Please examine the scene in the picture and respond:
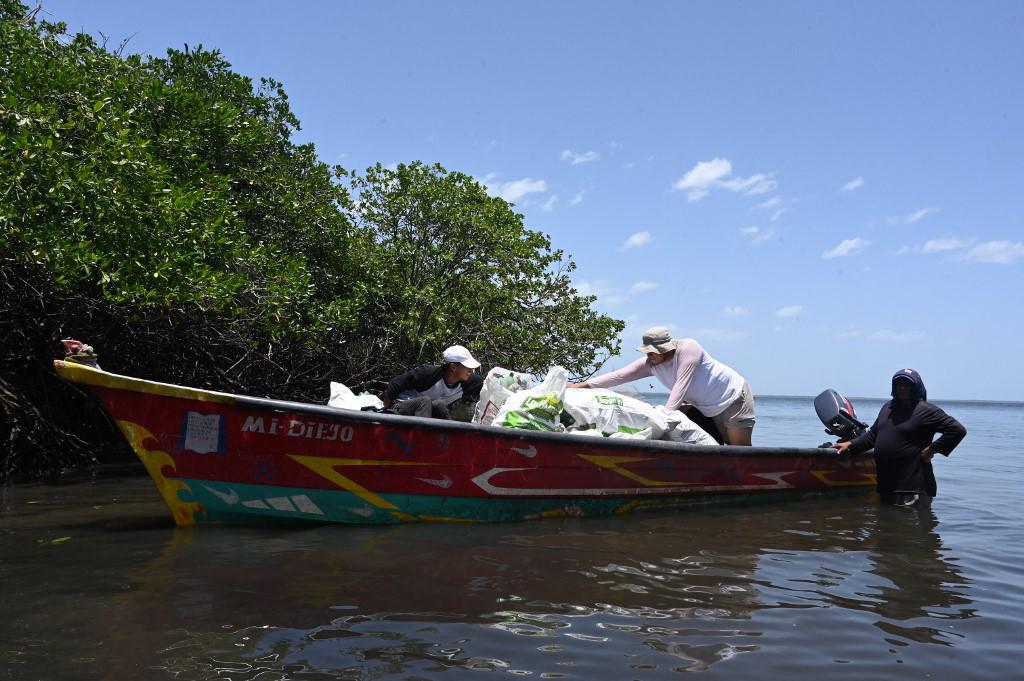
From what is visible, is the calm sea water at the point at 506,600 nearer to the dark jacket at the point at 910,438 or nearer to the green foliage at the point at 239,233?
the dark jacket at the point at 910,438

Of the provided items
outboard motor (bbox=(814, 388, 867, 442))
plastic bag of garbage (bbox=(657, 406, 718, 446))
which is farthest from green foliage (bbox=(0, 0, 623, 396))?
outboard motor (bbox=(814, 388, 867, 442))

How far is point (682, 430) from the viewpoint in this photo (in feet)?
20.8

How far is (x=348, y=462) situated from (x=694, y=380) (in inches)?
128

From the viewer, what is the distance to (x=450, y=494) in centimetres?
536

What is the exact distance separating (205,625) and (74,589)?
38.4 inches

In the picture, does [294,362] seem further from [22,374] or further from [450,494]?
[450,494]

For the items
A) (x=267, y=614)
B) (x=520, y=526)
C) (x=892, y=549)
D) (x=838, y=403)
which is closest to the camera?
(x=267, y=614)

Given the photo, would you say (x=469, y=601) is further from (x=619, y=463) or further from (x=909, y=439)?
(x=909, y=439)

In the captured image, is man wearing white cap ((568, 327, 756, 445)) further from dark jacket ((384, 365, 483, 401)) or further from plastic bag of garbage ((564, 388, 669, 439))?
dark jacket ((384, 365, 483, 401))

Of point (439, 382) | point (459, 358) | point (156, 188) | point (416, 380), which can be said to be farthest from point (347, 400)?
point (156, 188)

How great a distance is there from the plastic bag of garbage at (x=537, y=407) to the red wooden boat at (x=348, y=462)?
24 centimetres

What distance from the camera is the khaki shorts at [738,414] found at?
6824mm

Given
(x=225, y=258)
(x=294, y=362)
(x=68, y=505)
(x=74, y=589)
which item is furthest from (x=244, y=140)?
(x=74, y=589)

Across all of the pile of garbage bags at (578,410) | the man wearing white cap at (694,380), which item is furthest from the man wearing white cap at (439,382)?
the man wearing white cap at (694,380)
